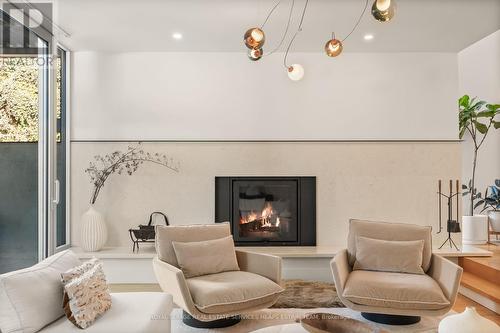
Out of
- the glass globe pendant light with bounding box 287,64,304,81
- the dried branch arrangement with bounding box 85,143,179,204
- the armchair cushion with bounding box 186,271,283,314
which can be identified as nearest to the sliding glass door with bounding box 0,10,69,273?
the dried branch arrangement with bounding box 85,143,179,204

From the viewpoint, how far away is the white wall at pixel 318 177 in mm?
4902

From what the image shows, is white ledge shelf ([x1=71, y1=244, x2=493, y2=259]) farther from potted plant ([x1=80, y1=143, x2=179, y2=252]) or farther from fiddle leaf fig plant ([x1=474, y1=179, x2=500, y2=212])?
fiddle leaf fig plant ([x1=474, y1=179, x2=500, y2=212])

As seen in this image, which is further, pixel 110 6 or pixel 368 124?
pixel 368 124

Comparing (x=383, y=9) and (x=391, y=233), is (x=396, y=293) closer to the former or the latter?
(x=391, y=233)

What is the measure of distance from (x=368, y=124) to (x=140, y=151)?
2.88m

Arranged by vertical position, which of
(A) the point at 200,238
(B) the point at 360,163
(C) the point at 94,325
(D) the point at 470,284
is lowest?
(D) the point at 470,284

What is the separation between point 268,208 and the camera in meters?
5.01

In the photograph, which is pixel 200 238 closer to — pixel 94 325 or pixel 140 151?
pixel 94 325

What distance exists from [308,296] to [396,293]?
3.71 ft

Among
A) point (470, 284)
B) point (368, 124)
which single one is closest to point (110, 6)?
point (368, 124)

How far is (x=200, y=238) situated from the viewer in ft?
11.3

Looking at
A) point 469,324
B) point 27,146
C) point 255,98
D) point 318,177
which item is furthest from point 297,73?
point 469,324

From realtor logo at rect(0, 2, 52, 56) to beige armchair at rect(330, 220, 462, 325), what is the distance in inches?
134

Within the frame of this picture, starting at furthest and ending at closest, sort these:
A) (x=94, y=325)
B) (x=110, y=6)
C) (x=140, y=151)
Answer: (x=140, y=151) → (x=110, y=6) → (x=94, y=325)
